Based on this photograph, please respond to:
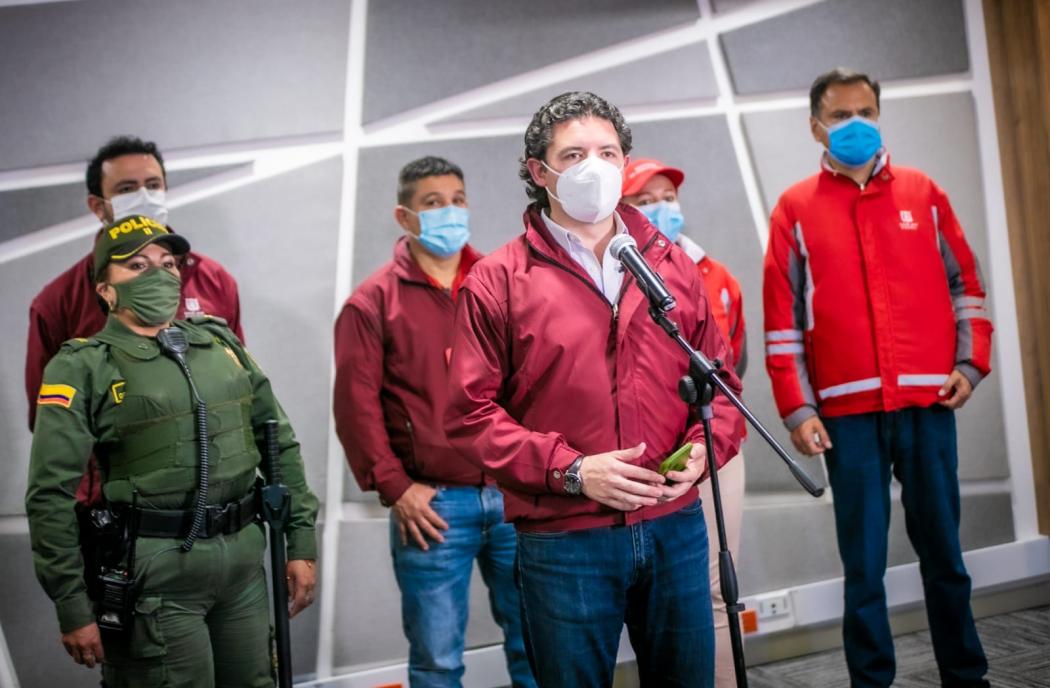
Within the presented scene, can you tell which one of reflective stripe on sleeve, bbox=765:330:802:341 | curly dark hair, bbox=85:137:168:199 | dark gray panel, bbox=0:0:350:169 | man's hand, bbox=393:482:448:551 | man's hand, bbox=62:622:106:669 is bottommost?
man's hand, bbox=62:622:106:669

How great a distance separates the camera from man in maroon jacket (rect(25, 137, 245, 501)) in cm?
296

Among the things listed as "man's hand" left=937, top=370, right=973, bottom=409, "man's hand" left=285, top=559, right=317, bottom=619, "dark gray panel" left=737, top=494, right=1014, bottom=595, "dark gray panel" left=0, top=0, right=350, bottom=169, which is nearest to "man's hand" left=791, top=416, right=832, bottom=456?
"man's hand" left=937, top=370, right=973, bottom=409

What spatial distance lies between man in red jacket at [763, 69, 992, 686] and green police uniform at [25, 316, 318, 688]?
170 centimetres

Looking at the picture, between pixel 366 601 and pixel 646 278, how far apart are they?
207cm

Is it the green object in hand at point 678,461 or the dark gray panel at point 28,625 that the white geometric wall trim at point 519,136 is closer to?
the dark gray panel at point 28,625

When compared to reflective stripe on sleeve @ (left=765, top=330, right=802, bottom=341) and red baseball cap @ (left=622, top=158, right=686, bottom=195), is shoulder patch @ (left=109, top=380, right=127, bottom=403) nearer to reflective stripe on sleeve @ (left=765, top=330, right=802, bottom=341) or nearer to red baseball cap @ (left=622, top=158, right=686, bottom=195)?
red baseball cap @ (left=622, top=158, right=686, bottom=195)

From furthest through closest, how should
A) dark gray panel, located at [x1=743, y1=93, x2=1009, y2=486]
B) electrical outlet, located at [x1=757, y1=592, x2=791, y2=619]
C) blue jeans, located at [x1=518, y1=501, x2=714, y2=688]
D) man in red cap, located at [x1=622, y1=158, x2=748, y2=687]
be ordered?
dark gray panel, located at [x1=743, y1=93, x2=1009, y2=486]
electrical outlet, located at [x1=757, y1=592, x2=791, y2=619]
man in red cap, located at [x1=622, y1=158, x2=748, y2=687]
blue jeans, located at [x1=518, y1=501, x2=714, y2=688]

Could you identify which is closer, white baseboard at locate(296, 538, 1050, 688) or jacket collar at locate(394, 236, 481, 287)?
jacket collar at locate(394, 236, 481, 287)

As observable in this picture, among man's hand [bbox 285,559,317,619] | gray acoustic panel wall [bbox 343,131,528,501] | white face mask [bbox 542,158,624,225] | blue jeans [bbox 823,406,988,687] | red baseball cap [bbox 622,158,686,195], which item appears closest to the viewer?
white face mask [bbox 542,158,624,225]

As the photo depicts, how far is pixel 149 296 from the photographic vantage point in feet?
8.14

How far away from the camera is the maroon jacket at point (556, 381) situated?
1994 mm

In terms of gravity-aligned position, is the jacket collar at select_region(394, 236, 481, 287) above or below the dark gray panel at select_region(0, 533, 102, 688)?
above

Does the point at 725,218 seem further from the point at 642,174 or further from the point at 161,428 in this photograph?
the point at 161,428

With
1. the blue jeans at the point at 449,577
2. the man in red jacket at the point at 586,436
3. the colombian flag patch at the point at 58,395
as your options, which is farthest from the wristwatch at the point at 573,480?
the colombian flag patch at the point at 58,395
